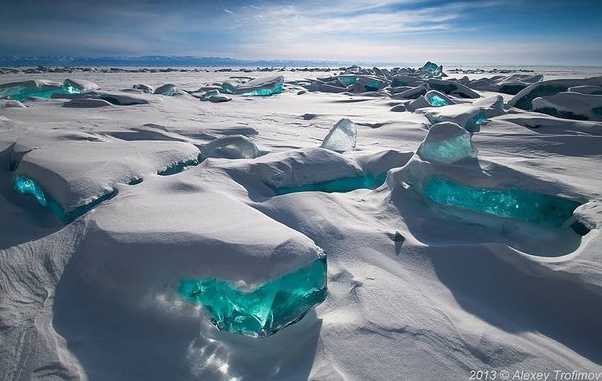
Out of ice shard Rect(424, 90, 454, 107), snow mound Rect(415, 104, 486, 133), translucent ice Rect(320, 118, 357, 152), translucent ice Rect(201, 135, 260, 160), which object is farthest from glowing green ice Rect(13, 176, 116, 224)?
ice shard Rect(424, 90, 454, 107)

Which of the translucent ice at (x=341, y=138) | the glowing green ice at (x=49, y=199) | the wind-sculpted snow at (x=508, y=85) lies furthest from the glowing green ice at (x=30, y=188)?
the wind-sculpted snow at (x=508, y=85)

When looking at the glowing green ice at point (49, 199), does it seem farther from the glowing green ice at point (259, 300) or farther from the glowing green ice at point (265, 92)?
the glowing green ice at point (265, 92)

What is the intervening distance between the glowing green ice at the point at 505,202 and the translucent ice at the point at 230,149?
3.85 feet

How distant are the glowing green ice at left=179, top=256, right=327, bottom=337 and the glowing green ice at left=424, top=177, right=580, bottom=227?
1.03 m

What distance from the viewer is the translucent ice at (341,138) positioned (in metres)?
2.61

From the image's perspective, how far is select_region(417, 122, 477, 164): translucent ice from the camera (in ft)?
6.15

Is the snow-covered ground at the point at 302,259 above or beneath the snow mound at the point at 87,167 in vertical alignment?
beneath

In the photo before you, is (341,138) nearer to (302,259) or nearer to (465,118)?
(465,118)

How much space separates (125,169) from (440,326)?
157cm

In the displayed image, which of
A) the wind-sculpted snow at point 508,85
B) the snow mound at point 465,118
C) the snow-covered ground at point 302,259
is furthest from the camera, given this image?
the wind-sculpted snow at point 508,85

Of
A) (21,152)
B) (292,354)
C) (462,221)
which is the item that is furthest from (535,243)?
(21,152)

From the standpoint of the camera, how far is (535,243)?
4.73 feet

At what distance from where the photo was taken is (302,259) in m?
0.99

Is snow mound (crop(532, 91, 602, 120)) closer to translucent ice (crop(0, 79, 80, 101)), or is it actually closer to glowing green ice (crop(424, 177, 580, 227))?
glowing green ice (crop(424, 177, 580, 227))
